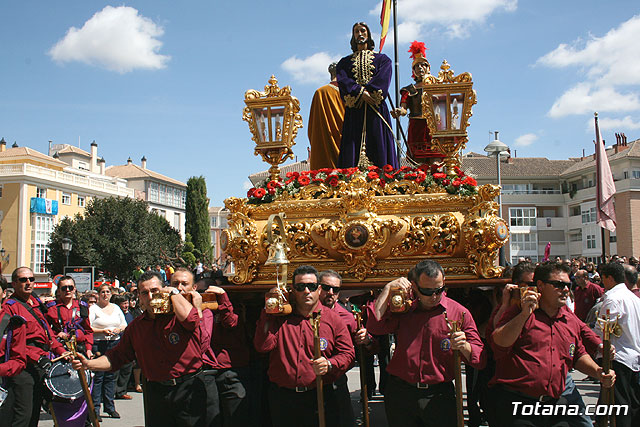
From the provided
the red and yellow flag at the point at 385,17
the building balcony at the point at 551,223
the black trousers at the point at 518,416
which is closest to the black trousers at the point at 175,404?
the black trousers at the point at 518,416

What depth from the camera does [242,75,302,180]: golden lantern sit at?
288 inches

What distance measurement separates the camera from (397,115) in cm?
771

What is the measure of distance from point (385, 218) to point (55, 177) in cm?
4689

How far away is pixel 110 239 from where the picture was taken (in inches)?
1692

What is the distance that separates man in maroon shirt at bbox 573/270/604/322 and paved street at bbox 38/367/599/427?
49.1 inches

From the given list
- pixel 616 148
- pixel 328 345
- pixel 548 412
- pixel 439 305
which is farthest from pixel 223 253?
pixel 616 148

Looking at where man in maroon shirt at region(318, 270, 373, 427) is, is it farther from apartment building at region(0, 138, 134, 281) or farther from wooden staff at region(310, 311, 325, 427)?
apartment building at region(0, 138, 134, 281)

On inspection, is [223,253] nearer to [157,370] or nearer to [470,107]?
[157,370]

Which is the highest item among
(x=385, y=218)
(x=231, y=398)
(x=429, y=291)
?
(x=385, y=218)

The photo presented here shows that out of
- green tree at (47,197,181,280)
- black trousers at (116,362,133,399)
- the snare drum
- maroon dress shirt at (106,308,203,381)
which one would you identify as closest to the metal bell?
maroon dress shirt at (106,308,203,381)

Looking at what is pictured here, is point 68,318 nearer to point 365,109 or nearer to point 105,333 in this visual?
point 105,333

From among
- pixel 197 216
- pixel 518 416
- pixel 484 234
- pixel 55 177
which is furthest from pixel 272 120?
pixel 197 216

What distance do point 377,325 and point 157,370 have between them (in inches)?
69.1

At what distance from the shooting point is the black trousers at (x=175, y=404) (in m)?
4.68
